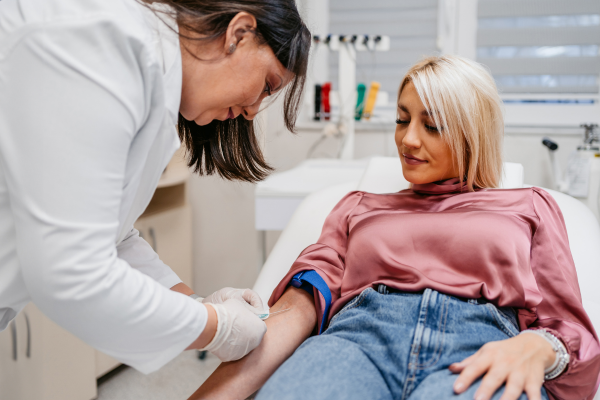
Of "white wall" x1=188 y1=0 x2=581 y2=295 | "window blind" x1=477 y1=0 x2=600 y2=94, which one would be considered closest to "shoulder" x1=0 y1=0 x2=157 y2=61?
"white wall" x1=188 y1=0 x2=581 y2=295

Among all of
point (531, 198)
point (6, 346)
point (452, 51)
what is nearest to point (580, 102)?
point (452, 51)

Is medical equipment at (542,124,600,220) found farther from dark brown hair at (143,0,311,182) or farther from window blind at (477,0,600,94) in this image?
dark brown hair at (143,0,311,182)

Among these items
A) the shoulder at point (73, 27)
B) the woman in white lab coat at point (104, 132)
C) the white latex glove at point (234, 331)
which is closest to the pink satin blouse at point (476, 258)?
the white latex glove at point (234, 331)

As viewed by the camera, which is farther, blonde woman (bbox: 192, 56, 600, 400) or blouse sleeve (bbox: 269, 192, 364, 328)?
blouse sleeve (bbox: 269, 192, 364, 328)

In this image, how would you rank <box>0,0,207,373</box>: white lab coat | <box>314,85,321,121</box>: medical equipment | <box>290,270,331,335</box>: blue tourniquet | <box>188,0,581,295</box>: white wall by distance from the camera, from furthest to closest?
<box>188,0,581,295</box>: white wall → <box>314,85,321,121</box>: medical equipment → <box>290,270,331,335</box>: blue tourniquet → <box>0,0,207,373</box>: white lab coat

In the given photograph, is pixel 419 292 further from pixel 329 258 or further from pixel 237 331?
pixel 237 331

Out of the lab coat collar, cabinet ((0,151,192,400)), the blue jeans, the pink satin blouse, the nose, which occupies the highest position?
the lab coat collar

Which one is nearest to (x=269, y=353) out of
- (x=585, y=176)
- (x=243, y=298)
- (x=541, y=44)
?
(x=243, y=298)

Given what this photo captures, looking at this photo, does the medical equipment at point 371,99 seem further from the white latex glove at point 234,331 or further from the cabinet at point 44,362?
the white latex glove at point 234,331

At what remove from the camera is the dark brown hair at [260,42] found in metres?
0.63

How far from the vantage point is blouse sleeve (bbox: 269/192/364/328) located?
3.35ft

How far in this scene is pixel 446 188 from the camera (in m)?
1.11

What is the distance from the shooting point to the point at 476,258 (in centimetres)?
93

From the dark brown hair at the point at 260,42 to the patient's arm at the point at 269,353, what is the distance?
0.28 m
